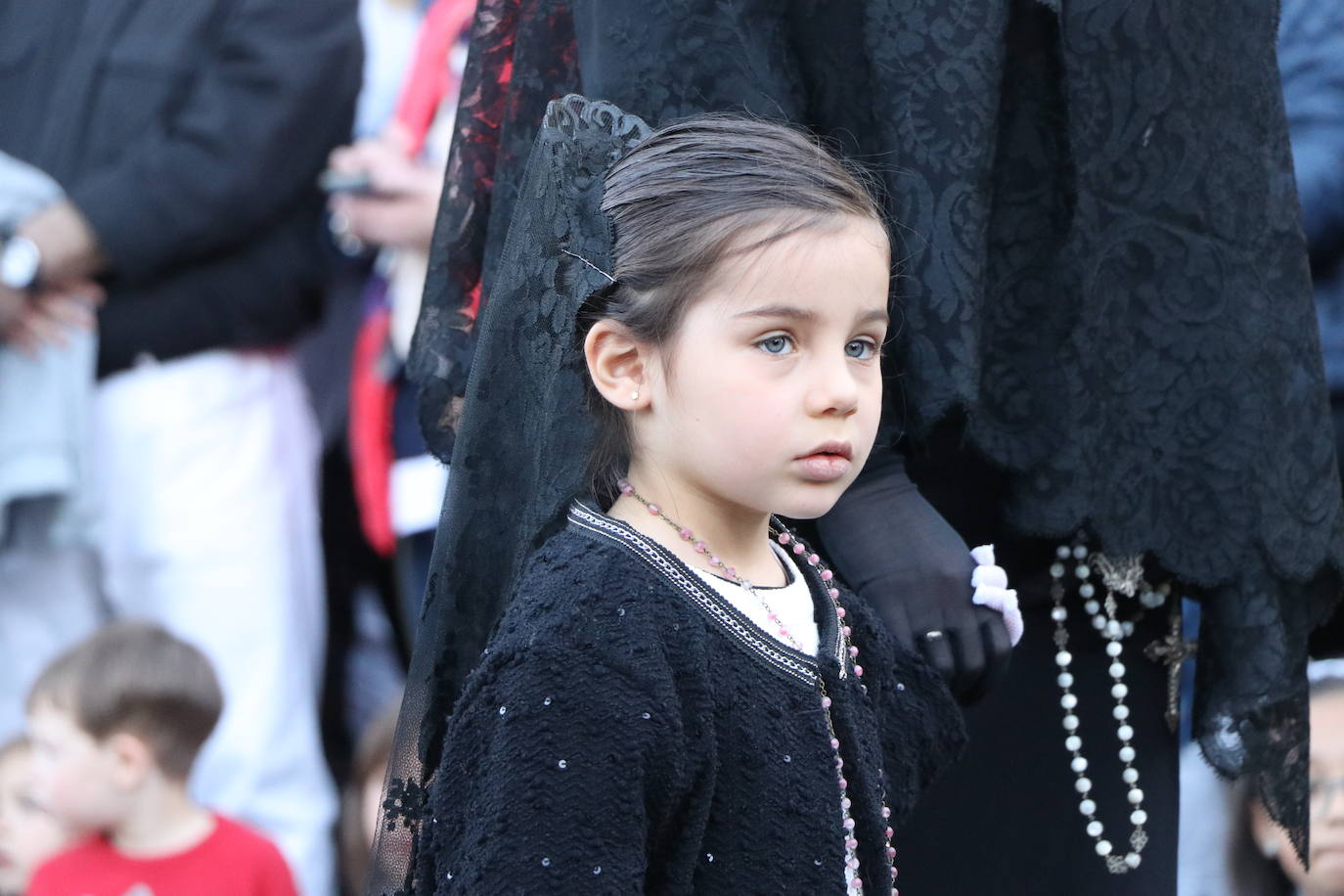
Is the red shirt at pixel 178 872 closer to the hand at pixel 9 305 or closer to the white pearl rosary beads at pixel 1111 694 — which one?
the hand at pixel 9 305

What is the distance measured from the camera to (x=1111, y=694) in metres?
1.88

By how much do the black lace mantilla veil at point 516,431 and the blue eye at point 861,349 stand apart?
0.69 feet

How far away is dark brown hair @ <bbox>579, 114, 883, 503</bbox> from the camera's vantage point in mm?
1511

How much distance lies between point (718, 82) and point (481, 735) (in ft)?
2.15

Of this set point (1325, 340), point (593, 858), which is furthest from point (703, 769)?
point (1325, 340)

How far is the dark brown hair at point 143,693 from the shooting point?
3.10 m

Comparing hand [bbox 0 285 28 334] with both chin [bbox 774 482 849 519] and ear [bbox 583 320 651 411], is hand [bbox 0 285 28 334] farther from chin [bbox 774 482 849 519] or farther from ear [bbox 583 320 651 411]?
chin [bbox 774 482 849 519]

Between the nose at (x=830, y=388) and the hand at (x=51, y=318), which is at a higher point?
the hand at (x=51, y=318)

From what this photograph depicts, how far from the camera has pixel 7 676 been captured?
3.71 meters

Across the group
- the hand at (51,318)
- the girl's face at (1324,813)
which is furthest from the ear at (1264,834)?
the hand at (51,318)

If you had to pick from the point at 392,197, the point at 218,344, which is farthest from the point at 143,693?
the point at 392,197

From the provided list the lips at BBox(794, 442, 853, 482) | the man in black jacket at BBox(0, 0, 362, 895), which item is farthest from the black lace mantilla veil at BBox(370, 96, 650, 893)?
the man in black jacket at BBox(0, 0, 362, 895)

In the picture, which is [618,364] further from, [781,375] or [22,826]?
[22,826]

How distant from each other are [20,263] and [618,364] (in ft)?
7.56
